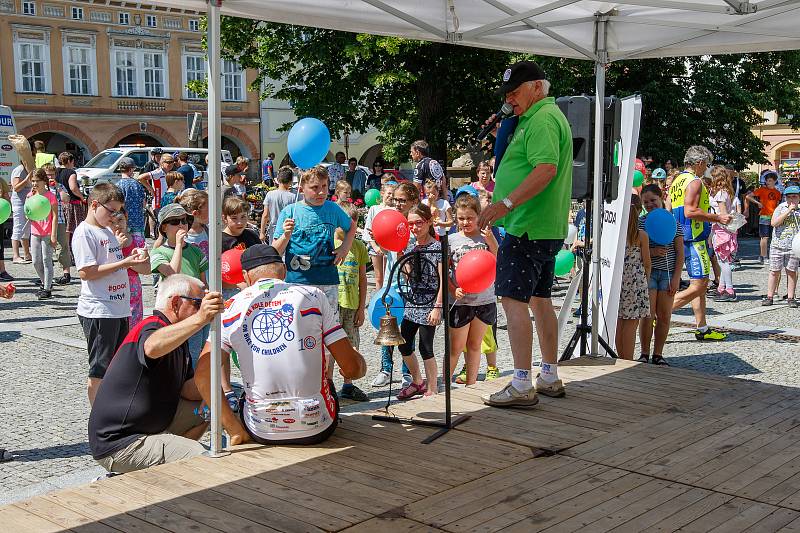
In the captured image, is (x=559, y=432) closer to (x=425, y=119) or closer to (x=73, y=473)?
(x=73, y=473)

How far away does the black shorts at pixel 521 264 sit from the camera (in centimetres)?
530

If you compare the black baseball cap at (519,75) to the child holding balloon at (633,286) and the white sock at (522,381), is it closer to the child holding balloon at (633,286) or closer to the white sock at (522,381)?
the white sock at (522,381)

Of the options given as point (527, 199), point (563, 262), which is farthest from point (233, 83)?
point (527, 199)

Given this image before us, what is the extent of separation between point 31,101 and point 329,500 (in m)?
40.5

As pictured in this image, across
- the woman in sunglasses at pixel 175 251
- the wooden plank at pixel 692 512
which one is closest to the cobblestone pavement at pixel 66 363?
the woman in sunglasses at pixel 175 251

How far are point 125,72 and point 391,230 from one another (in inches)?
1531

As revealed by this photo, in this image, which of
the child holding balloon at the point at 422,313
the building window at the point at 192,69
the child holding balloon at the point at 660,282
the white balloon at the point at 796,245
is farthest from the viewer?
the building window at the point at 192,69

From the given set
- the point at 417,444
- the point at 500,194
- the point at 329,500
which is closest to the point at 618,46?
the point at 500,194

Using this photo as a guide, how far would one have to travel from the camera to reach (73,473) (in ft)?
19.0

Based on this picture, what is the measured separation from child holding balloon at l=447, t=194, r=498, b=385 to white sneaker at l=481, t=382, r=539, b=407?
1.51 metres

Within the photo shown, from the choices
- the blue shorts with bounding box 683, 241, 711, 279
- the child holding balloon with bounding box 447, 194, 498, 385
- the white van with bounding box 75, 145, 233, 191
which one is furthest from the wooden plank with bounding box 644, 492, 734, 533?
the white van with bounding box 75, 145, 233, 191

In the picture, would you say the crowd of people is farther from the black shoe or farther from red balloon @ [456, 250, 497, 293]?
red balloon @ [456, 250, 497, 293]

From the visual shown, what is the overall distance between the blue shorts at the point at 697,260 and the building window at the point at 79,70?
122ft

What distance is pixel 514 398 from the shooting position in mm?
5465
